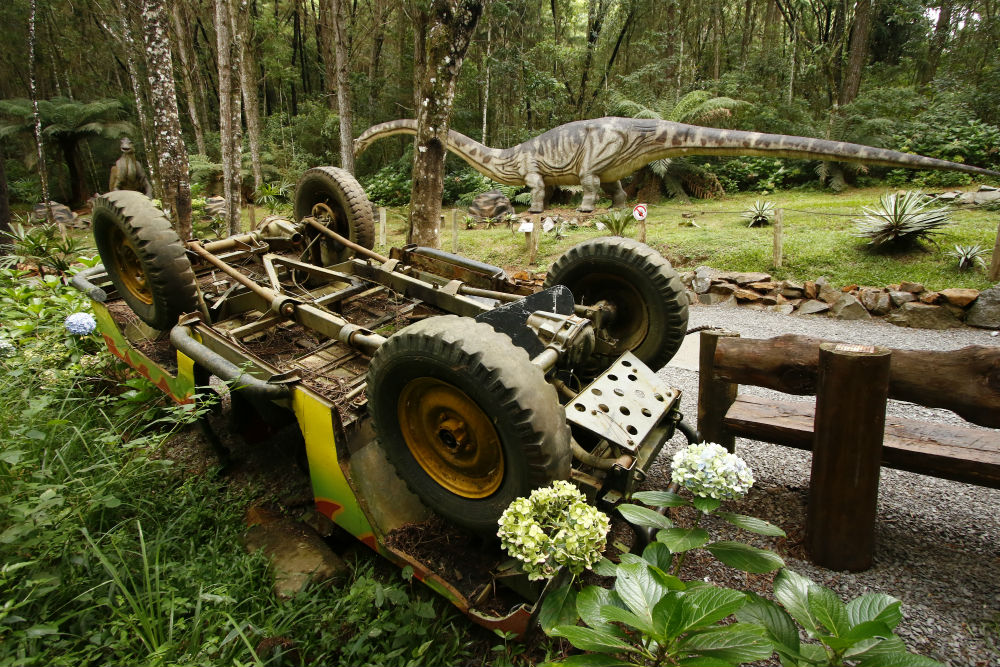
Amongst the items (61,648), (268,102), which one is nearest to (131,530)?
(61,648)

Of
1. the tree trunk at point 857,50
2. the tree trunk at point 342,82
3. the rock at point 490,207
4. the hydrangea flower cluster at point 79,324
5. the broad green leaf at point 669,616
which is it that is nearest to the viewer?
the broad green leaf at point 669,616

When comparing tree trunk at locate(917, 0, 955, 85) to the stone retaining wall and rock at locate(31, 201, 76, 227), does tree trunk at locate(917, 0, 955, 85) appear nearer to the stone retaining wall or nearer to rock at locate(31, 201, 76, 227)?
the stone retaining wall

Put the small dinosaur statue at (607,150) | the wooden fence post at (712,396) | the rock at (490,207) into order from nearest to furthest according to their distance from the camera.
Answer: the wooden fence post at (712,396), the small dinosaur statue at (607,150), the rock at (490,207)

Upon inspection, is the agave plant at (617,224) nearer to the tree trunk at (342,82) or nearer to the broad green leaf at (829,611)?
the tree trunk at (342,82)

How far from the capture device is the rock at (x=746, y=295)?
6.62m

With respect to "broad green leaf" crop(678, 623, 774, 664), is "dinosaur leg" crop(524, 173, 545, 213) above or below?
above

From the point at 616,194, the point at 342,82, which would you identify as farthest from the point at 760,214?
the point at 342,82

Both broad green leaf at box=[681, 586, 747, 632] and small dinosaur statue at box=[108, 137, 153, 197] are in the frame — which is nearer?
broad green leaf at box=[681, 586, 747, 632]

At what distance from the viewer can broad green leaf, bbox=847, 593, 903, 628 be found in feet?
4.84

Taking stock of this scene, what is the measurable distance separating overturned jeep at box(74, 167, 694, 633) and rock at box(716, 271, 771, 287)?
412 centimetres

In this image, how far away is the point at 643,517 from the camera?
5.91 ft

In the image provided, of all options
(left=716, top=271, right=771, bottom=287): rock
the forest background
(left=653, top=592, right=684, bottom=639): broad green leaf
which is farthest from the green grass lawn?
(left=653, top=592, right=684, bottom=639): broad green leaf

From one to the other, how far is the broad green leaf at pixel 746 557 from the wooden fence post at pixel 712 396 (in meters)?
1.31

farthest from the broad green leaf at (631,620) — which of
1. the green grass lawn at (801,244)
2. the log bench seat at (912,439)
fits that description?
the green grass lawn at (801,244)
